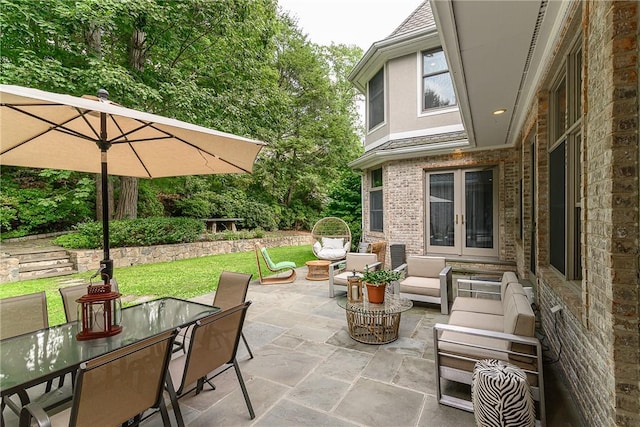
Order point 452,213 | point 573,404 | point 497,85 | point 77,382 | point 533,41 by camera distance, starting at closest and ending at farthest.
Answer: point 77,382, point 573,404, point 533,41, point 497,85, point 452,213

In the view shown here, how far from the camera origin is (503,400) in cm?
192

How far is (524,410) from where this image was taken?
192 centimetres

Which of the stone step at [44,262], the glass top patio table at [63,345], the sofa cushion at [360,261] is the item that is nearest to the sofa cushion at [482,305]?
the sofa cushion at [360,261]

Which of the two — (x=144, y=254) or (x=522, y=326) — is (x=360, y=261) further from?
(x=144, y=254)

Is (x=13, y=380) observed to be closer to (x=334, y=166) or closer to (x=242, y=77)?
(x=242, y=77)

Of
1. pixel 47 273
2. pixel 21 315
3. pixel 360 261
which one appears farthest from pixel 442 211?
pixel 47 273

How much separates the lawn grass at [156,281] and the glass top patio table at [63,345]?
2.55 metres

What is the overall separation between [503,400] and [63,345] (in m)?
3.05

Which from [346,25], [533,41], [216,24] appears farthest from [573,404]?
[346,25]

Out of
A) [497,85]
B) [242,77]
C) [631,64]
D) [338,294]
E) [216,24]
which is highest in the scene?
[216,24]

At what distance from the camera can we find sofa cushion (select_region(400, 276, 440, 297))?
4.75 m

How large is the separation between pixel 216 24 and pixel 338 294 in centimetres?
889

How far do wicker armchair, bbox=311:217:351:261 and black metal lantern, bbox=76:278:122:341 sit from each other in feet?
20.1

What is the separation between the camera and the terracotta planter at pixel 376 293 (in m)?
3.82
